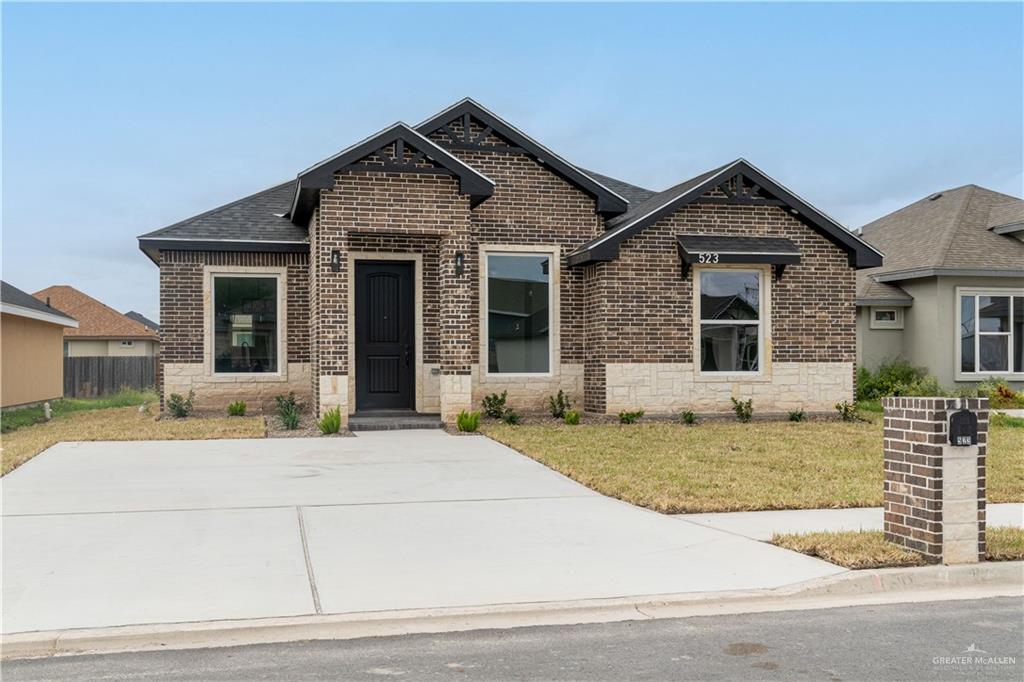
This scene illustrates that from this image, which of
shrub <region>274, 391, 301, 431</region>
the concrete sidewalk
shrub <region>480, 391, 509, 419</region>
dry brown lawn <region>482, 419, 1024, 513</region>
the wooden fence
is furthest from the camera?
the wooden fence

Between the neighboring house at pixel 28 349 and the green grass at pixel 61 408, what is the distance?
1.21 ft

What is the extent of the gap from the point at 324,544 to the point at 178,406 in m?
10.7

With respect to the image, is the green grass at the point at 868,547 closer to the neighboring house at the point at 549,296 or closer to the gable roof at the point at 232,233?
the neighboring house at the point at 549,296

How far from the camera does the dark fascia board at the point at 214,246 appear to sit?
56.9ft

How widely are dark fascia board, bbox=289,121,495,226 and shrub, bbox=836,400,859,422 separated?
305 inches

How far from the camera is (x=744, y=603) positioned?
6160 millimetres

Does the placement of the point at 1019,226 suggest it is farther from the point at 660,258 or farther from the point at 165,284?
the point at 165,284

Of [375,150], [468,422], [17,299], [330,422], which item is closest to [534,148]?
[375,150]

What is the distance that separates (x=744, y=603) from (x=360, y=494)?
188 inches

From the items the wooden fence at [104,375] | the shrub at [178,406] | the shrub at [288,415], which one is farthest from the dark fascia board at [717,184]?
the wooden fence at [104,375]

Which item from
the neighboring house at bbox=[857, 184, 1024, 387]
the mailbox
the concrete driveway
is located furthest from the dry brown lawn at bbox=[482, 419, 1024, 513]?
the neighboring house at bbox=[857, 184, 1024, 387]

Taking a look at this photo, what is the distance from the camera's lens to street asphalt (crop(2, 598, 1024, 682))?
4828 mm

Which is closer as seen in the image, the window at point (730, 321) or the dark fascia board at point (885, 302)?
the window at point (730, 321)

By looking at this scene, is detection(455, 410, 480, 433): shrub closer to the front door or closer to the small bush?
the front door
